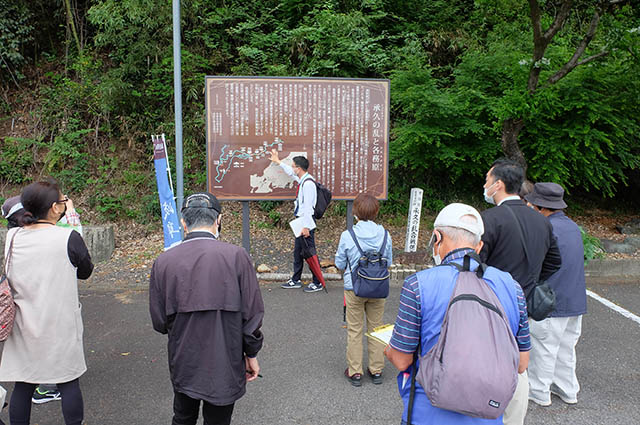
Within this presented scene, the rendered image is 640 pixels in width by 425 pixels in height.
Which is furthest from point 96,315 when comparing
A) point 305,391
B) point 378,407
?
point 378,407

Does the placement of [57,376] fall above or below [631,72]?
below

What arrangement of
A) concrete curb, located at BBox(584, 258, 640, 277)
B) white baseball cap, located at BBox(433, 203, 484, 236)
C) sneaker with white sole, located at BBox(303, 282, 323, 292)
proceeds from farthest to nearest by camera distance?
concrete curb, located at BBox(584, 258, 640, 277) → sneaker with white sole, located at BBox(303, 282, 323, 292) → white baseball cap, located at BBox(433, 203, 484, 236)

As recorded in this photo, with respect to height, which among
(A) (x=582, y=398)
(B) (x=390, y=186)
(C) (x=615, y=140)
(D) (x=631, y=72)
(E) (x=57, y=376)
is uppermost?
(D) (x=631, y=72)

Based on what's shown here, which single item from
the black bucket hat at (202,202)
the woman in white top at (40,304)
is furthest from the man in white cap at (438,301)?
the woman in white top at (40,304)

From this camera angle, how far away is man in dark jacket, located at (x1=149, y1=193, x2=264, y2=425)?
7.57 ft

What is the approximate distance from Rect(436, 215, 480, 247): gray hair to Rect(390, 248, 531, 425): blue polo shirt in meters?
0.05

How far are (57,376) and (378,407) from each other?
233cm

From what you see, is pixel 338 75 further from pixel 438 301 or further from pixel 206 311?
pixel 438 301

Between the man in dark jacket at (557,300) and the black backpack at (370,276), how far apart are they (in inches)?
49.5

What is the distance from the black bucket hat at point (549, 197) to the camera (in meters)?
3.56

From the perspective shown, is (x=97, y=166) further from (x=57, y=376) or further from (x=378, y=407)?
(x=378, y=407)

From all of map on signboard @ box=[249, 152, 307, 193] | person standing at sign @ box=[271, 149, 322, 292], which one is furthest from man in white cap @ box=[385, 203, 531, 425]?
map on signboard @ box=[249, 152, 307, 193]

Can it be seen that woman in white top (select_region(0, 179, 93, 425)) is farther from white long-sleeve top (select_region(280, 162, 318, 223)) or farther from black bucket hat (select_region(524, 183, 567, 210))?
white long-sleeve top (select_region(280, 162, 318, 223))

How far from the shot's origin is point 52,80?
36.6 feet
